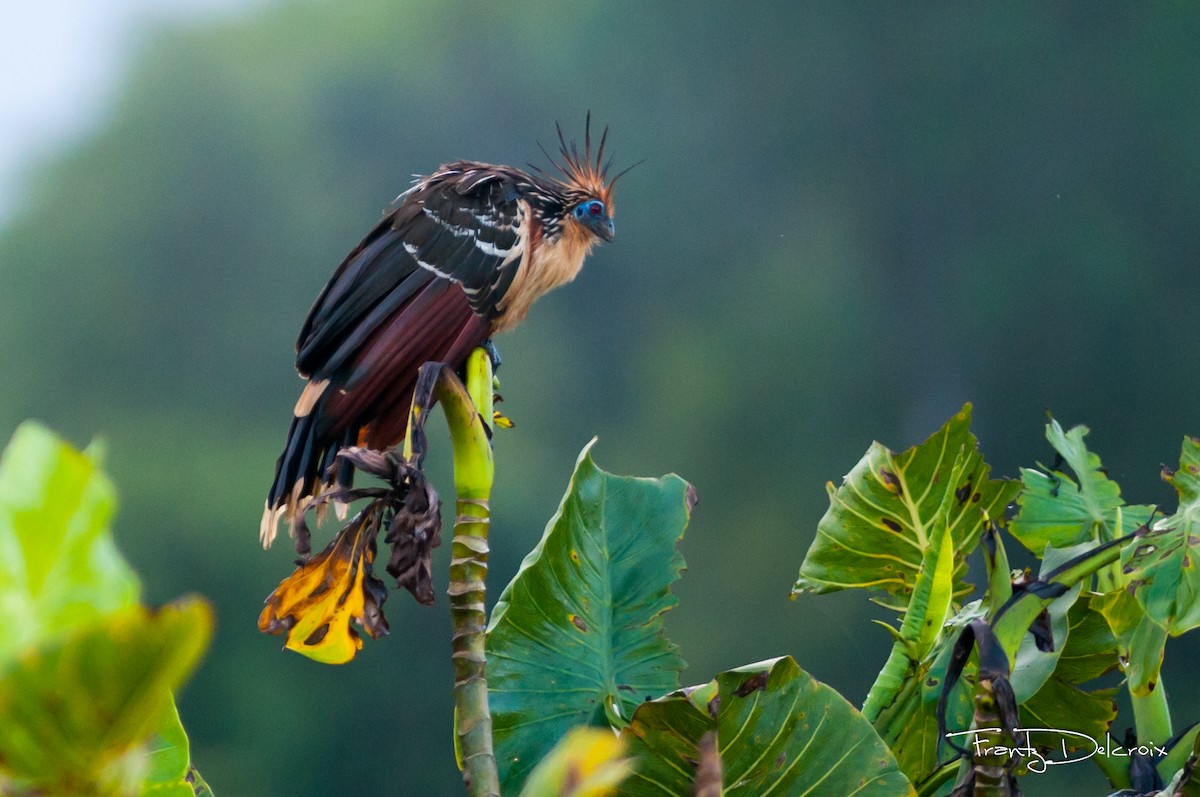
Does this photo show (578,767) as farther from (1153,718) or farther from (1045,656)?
(1153,718)

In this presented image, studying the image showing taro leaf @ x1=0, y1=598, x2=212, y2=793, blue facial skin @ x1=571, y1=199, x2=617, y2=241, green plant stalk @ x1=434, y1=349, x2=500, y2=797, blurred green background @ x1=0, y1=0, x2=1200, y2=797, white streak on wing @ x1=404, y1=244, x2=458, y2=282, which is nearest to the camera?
taro leaf @ x1=0, y1=598, x2=212, y2=793

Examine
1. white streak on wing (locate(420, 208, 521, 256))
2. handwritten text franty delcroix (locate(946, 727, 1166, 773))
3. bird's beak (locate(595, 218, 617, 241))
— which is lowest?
handwritten text franty delcroix (locate(946, 727, 1166, 773))

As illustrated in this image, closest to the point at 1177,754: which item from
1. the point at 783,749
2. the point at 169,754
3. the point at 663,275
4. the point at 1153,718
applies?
the point at 1153,718

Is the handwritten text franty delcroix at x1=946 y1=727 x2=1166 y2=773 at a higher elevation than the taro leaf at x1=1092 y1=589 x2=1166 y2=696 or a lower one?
lower

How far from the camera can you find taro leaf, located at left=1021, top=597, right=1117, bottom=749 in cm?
65

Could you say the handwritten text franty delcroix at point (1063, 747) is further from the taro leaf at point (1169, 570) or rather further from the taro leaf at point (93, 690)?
the taro leaf at point (93, 690)

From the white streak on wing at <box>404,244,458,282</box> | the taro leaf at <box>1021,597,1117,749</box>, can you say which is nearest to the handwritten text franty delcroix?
the taro leaf at <box>1021,597,1117,749</box>

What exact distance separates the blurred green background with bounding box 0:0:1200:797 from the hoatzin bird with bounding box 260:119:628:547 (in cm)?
127

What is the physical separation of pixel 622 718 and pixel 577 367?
169 centimetres

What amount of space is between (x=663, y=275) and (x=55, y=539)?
218cm

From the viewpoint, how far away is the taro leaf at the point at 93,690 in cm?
14

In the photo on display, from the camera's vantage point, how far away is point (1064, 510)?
2.25ft

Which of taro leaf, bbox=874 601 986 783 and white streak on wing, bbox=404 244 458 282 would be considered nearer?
taro leaf, bbox=874 601 986 783

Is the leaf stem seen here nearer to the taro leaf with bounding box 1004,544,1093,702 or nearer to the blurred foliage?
the taro leaf with bounding box 1004,544,1093,702
